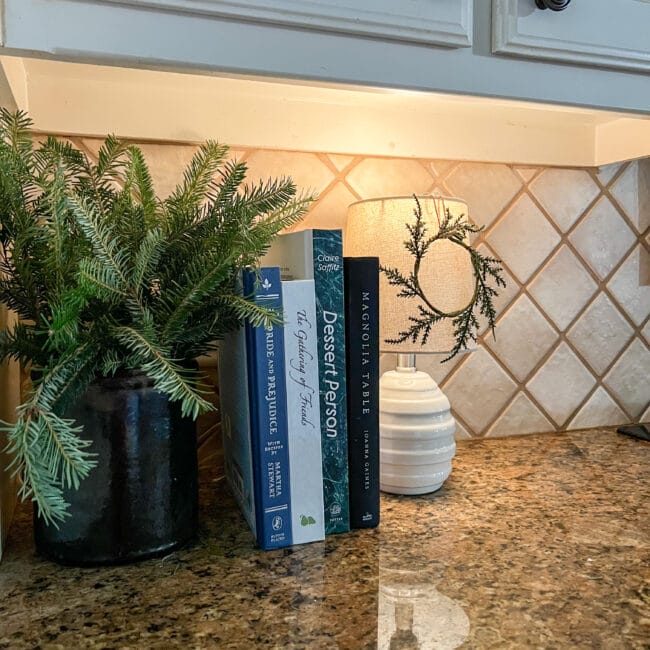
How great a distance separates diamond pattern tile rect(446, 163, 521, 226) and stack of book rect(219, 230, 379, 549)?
0.40m

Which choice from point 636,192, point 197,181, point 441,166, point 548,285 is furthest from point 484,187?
point 197,181

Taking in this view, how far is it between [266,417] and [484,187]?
59 centimetres

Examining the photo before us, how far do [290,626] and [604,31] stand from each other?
0.67m

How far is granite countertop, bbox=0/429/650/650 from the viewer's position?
0.47m

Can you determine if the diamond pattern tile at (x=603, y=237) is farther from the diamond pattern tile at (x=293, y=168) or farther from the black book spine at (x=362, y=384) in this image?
the black book spine at (x=362, y=384)

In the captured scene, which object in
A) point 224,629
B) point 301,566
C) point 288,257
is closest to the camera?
point 224,629

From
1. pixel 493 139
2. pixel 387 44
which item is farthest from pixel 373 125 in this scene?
pixel 387 44

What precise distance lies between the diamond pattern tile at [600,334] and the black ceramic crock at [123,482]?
29.5 inches

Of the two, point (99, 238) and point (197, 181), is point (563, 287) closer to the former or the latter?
point (197, 181)

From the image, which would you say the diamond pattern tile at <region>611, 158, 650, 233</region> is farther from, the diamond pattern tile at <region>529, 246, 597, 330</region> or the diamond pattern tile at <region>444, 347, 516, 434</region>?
the diamond pattern tile at <region>444, 347, 516, 434</region>

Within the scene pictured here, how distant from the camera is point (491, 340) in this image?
3.34 feet

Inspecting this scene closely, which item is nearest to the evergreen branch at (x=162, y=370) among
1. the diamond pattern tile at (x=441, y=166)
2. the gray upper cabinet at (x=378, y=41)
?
the gray upper cabinet at (x=378, y=41)

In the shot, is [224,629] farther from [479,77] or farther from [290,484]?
[479,77]

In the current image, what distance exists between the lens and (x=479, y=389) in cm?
102
